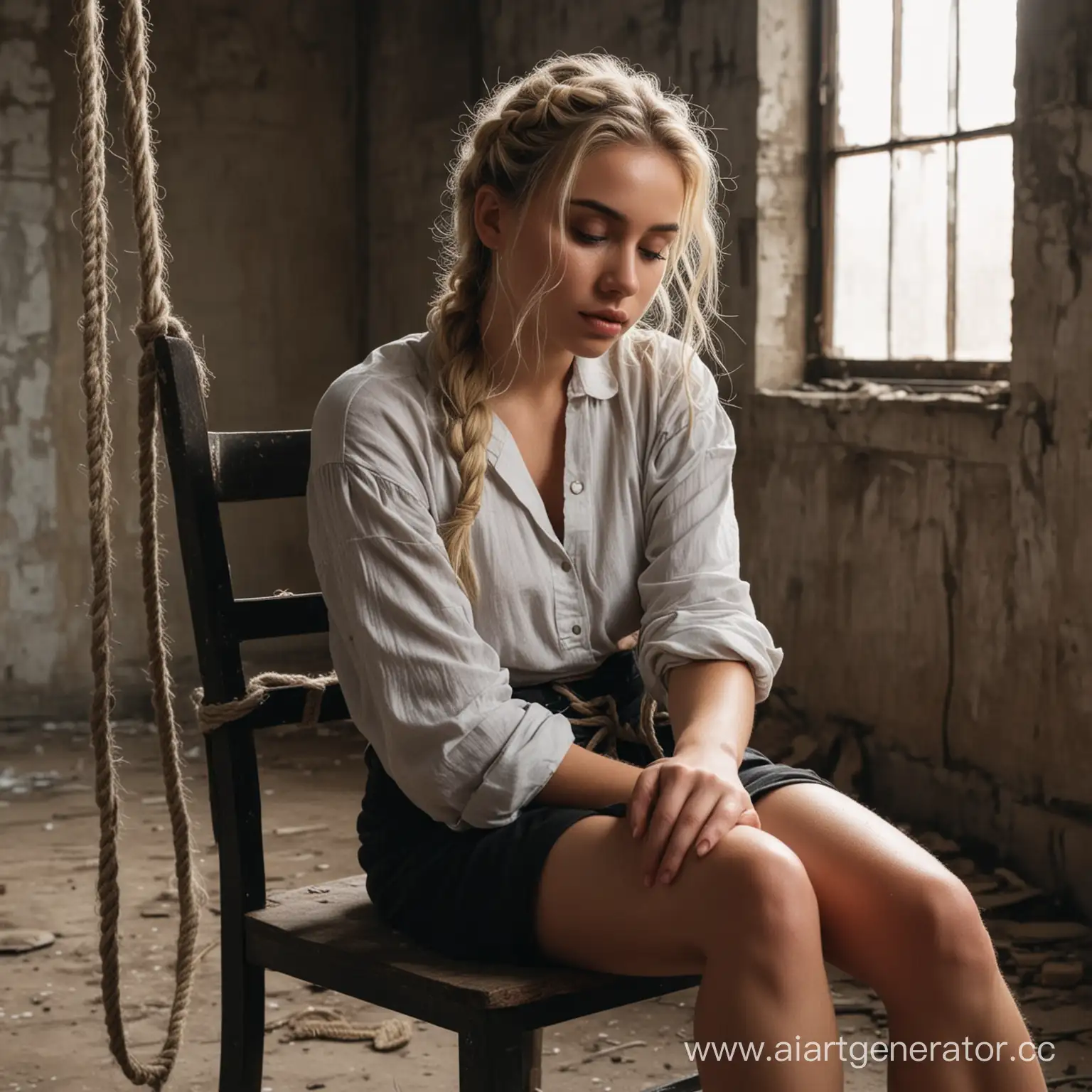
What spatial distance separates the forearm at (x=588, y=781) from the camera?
61.9 inches

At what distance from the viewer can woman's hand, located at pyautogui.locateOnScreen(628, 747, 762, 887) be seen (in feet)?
4.71

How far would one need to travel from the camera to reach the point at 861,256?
383cm

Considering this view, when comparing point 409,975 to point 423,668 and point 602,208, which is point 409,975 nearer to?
point 423,668

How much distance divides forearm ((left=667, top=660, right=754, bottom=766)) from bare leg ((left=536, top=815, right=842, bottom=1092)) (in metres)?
0.15

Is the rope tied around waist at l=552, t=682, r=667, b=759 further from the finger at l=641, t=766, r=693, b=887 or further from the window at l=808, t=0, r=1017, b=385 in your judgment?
the window at l=808, t=0, r=1017, b=385

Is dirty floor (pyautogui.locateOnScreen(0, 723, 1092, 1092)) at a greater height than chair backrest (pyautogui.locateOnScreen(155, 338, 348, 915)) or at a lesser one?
lesser

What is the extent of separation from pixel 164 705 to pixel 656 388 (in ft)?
2.32

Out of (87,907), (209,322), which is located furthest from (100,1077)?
(209,322)

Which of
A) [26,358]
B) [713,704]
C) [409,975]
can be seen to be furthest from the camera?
[26,358]

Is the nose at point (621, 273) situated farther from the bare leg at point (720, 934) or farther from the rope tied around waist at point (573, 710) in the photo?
the bare leg at point (720, 934)

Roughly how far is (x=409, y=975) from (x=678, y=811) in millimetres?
312

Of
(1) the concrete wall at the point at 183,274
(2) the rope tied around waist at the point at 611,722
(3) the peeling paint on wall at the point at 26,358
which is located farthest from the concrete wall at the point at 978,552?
(3) the peeling paint on wall at the point at 26,358

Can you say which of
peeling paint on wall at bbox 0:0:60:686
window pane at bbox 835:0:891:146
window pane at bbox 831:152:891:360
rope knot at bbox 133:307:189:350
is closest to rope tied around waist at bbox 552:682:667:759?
rope knot at bbox 133:307:189:350

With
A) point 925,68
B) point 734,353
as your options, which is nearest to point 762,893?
point 925,68
